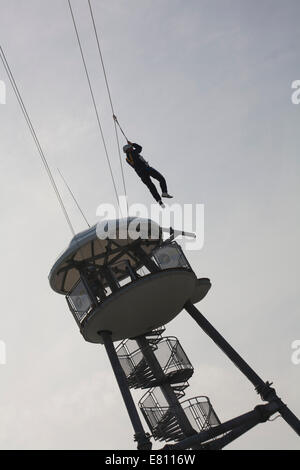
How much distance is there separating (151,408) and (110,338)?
12.7ft

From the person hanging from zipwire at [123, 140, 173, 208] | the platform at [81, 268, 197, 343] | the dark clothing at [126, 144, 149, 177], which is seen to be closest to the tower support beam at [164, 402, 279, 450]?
the platform at [81, 268, 197, 343]

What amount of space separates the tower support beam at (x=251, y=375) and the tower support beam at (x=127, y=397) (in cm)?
455

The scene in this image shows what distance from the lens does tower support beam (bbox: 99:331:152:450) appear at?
15.3 metres

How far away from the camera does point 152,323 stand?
21.3m

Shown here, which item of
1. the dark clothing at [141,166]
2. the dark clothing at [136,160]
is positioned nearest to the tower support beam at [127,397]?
the dark clothing at [141,166]

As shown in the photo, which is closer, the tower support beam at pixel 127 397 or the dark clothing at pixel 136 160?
the tower support beam at pixel 127 397

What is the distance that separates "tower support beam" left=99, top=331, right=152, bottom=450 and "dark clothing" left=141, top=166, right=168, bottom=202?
24.2 ft

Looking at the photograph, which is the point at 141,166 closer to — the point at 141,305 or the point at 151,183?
the point at 151,183

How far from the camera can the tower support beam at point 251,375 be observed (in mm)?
17109

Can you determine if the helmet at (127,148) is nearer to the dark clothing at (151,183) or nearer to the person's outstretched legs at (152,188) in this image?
the dark clothing at (151,183)

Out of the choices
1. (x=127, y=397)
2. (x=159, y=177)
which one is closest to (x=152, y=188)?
(x=159, y=177)

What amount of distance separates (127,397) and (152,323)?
5.06 meters
